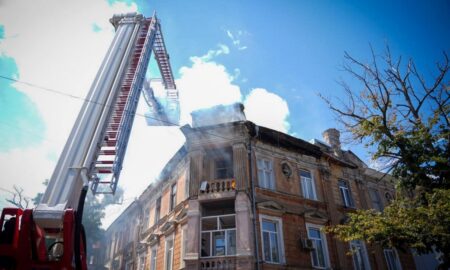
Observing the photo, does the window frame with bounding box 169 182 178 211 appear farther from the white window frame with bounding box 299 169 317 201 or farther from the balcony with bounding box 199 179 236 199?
the white window frame with bounding box 299 169 317 201

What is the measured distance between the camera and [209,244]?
13.4 metres

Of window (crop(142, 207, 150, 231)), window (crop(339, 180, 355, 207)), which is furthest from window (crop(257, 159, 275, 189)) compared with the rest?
window (crop(142, 207, 150, 231))

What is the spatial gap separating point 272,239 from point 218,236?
254 centimetres

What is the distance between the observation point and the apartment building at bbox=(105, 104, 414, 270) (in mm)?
13234

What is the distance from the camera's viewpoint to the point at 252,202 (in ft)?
45.1

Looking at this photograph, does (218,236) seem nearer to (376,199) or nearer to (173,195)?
(173,195)

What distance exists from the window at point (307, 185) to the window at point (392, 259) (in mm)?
5946

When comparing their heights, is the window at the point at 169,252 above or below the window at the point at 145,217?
below

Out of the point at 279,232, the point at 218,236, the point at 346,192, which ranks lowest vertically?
the point at 218,236

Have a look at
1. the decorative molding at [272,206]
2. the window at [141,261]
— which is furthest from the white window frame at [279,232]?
the window at [141,261]

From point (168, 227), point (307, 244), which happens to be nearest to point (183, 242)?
point (168, 227)

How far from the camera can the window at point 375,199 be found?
2011cm

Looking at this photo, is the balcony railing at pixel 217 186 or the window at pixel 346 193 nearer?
the balcony railing at pixel 217 186

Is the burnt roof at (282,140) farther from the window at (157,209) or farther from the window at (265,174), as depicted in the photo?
the window at (157,209)
